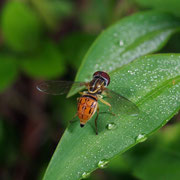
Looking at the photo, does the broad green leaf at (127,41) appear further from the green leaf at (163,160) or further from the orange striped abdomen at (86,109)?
the green leaf at (163,160)

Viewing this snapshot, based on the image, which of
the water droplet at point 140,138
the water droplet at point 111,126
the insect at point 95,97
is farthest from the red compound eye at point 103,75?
the water droplet at point 140,138

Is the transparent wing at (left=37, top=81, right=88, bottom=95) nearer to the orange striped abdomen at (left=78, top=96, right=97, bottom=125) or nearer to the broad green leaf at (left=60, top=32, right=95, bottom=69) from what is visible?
the orange striped abdomen at (left=78, top=96, right=97, bottom=125)

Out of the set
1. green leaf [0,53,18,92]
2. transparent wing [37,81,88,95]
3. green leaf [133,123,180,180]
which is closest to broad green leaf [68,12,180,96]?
transparent wing [37,81,88,95]

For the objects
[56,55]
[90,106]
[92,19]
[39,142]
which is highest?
[92,19]

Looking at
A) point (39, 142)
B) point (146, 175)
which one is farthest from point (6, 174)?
point (146, 175)

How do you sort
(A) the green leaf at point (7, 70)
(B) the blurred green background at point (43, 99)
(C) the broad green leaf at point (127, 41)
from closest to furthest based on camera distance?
(C) the broad green leaf at point (127, 41)
(B) the blurred green background at point (43, 99)
(A) the green leaf at point (7, 70)

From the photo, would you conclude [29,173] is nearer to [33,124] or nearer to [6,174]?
[6,174]
